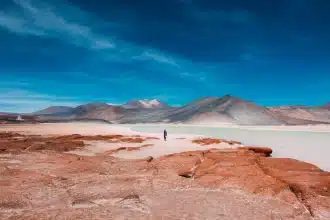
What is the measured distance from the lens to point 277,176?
1070cm

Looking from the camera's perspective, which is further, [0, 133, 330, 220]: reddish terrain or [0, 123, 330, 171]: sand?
[0, 123, 330, 171]: sand

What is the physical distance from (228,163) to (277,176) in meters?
2.54

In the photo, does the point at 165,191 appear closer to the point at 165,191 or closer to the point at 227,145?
the point at 165,191

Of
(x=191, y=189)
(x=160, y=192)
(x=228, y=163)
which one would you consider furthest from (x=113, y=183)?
(x=228, y=163)

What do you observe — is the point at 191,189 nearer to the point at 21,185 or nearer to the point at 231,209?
the point at 231,209

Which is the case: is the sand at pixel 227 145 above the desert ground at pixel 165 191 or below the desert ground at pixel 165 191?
above

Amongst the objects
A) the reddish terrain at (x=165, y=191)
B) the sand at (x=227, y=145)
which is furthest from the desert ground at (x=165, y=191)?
the sand at (x=227, y=145)

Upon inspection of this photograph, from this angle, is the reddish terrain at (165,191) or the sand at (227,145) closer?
the reddish terrain at (165,191)

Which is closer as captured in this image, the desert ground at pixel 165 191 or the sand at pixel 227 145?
the desert ground at pixel 165 191

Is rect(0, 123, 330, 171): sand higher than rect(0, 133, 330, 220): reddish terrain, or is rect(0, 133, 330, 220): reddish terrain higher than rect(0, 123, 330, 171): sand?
rect(0, 123, 330, 171): sand

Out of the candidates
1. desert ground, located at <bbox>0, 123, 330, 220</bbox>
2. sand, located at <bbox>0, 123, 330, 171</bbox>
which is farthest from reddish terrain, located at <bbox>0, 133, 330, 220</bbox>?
sand, located at <bbox>0, 123, 330, 171</bbox>

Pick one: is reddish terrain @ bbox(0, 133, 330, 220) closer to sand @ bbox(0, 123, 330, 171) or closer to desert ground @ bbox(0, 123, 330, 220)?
desert ground @ bbox(0, 123, 330, 220)

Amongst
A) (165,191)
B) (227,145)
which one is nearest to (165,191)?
(165,191)

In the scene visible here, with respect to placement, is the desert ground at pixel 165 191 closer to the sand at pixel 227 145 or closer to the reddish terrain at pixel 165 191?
the reddish terrain at pixel 165 191
